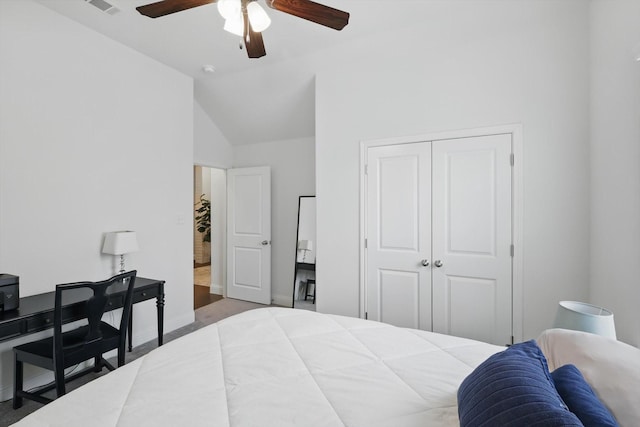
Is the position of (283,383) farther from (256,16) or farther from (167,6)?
(167,6)

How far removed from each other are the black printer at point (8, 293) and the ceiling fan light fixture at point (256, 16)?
2222mm

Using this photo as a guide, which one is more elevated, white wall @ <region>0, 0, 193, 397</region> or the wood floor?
white wall @ <region>0, 0, 193, 397</region>

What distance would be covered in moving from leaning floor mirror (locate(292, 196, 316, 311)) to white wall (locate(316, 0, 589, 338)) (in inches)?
37.4

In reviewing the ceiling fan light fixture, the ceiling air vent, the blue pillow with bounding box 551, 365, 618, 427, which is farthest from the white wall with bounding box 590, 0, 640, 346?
the ceiling air vent

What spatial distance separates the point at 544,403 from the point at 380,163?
97.1 inches

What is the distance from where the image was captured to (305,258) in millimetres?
4141

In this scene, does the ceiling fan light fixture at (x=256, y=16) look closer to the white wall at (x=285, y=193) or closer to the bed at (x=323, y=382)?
the bed at (x=323, y=382)

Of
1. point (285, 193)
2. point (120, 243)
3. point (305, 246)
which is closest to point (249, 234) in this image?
point (285, 193)

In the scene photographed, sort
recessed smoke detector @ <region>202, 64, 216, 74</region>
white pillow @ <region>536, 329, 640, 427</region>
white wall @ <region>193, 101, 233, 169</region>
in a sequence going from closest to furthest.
→ white pillow @ <region>536, 329, 640, 427</region>, recessed smoke detector @ <region>202, 64, 216, 74</region>, white wall @ <region>193, 101, 233, 169</region>

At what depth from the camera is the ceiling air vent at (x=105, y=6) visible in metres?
2.36

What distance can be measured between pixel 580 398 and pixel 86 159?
3512 mm

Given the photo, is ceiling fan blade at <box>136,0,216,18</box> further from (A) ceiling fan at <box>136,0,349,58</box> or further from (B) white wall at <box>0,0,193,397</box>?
(B) white wall at <box>0,0,193,397</box>

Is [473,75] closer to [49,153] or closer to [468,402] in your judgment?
[468,402]

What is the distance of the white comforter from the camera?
0.98 metres
